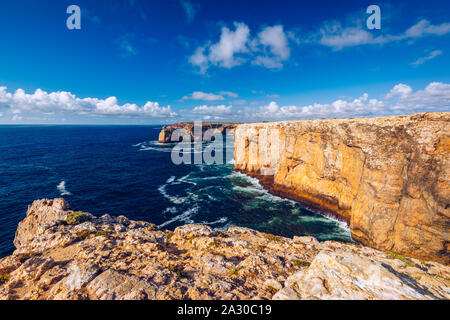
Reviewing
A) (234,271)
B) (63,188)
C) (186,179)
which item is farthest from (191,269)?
(63,188)

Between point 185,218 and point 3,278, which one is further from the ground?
point 3,278

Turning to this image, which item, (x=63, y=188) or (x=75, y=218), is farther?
(x=63, y=188)

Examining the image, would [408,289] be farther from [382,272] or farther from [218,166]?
[218,166]

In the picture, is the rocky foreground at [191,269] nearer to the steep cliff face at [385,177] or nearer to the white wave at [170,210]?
the steep cliff face at [385,177]

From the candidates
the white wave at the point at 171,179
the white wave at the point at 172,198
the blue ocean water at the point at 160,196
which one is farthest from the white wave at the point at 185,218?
the white wave at the point at 171,179

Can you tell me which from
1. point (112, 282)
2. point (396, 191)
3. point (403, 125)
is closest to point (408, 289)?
point (112, 282)

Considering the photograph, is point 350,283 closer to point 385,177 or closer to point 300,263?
point 300,263

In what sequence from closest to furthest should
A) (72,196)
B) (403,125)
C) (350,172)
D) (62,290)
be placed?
(62,290) → (403,125) → (350,172) → (72,196)
